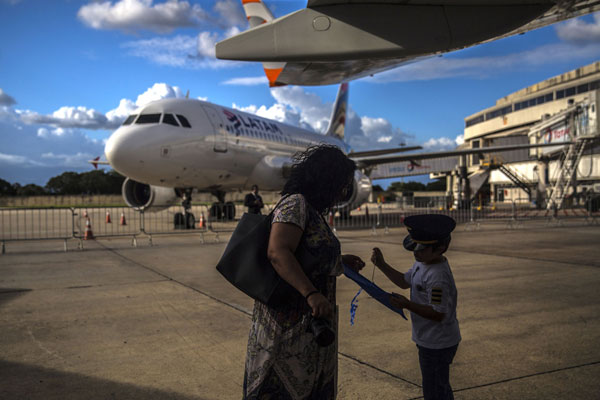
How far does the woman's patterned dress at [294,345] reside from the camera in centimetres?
171

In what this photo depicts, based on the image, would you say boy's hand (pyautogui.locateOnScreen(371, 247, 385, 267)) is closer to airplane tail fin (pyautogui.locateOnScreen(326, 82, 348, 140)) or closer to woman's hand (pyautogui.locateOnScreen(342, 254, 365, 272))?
woman's hand (pyautogui.locateOnScreen(342, 254, 365, 272))

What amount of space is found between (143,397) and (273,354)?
1.24 meters

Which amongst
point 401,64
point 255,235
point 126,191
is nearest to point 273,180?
point 126,191

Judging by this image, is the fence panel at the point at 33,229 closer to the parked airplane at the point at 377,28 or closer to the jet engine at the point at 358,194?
the parked airplane at the point at 377,28

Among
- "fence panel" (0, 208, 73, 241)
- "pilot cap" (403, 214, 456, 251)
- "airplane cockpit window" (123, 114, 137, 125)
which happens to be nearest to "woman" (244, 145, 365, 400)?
"pilot cap" (403, 214, 456, 251)

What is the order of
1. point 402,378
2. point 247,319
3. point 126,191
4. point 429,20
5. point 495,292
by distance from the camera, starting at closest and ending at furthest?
point 402,378
point 429,20
point 247,319
point 495,292
point 126,191

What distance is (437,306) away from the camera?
1.98 metres

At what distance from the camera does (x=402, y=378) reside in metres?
2.82

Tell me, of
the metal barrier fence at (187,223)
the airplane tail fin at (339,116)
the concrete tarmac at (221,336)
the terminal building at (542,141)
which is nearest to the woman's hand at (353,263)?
the concrete tarmac at (221,336)

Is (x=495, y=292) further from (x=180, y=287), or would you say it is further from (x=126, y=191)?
(x=126, y=191)

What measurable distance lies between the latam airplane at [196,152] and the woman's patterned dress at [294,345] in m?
7.37

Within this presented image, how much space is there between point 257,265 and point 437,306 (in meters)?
0.82

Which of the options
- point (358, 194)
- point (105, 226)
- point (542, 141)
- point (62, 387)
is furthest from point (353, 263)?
point (542, 141)

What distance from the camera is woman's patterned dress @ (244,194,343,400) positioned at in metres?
1.71
